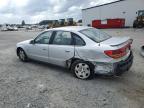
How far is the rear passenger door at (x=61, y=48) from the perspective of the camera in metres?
6.05

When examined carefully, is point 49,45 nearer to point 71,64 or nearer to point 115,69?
point 71,64

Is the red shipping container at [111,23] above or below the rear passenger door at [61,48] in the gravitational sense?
above

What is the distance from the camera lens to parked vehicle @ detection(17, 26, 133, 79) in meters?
5.29

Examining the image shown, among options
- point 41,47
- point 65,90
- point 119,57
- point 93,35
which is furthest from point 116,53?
point 41,47

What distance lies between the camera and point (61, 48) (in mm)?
6234

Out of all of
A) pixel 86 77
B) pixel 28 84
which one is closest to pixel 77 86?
pixel 86 77

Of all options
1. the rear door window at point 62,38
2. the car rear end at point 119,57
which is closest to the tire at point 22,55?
the rear door window at point 62,38

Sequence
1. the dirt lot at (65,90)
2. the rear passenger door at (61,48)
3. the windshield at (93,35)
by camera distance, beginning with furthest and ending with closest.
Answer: the rear passenger door at (61,48) < the windshield at (93,35) < the dirt lot at (65,90)

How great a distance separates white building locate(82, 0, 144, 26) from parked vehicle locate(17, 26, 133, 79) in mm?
28906

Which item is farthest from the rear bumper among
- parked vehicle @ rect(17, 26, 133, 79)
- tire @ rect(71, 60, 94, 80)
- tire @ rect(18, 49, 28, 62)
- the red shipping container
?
the red shipping container

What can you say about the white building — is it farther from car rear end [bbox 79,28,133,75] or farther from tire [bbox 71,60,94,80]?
tire [bbox 71,60,94,80]

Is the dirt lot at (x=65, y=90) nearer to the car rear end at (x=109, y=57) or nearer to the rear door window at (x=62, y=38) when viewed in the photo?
the car rear end at (x=109, y=57)

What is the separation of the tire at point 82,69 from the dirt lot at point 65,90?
0.53 ft

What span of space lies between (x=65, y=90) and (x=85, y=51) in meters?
1.24
